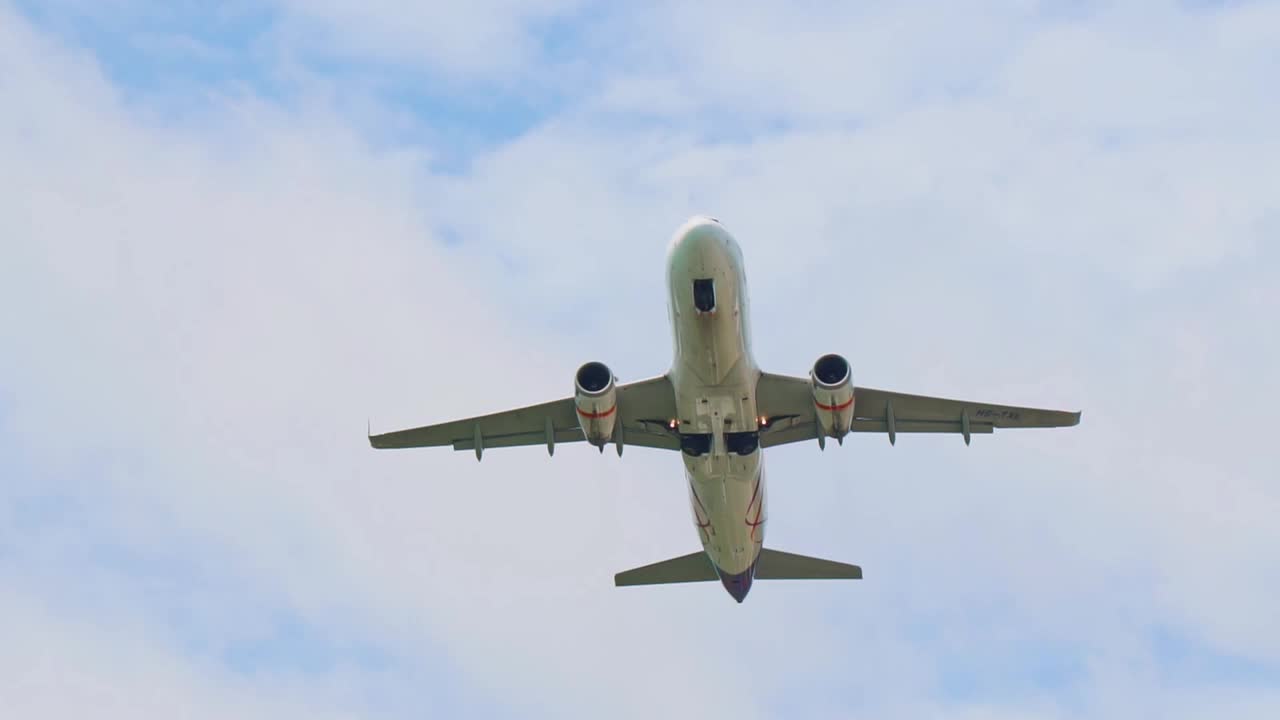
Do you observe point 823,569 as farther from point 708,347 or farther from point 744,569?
point 708,347

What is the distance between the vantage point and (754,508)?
4081 cm

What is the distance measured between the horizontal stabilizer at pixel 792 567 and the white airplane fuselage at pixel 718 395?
4.65 feet

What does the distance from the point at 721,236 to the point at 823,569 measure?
12.4 m

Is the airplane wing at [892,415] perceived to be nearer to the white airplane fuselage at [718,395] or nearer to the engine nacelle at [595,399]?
the white airplane fuselage at [718,395]

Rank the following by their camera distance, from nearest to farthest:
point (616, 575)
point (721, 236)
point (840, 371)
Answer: point (721, 236)
point (840, 371)
point (616, 575)

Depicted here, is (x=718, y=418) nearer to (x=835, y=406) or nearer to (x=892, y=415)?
(x=835, y=406)

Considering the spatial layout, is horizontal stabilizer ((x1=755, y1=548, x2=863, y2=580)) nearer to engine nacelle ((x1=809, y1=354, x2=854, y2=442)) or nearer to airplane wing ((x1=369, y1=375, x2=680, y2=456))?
airplane wing ((x1=369, y1=375, x2=680, y2=456))

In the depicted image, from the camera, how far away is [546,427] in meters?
41.6

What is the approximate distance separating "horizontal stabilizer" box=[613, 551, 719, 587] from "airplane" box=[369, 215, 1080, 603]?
0.03 metres

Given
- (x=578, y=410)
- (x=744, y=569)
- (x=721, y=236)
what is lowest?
(x=744, y=569)

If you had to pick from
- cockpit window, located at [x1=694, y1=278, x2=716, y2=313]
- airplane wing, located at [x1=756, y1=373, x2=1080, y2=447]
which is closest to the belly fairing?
airplane wing, located at [x1=756, y1=373, x2=1080, y2=447]

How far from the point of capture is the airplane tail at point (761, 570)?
4419 centimetres

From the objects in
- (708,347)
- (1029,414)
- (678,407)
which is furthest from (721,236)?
(1029,414)

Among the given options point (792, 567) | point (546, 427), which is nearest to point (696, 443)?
point (546, 427)
